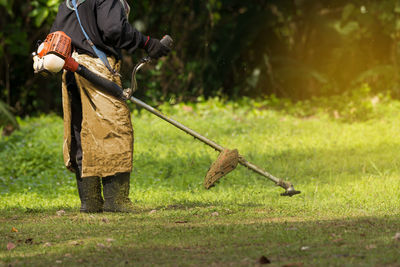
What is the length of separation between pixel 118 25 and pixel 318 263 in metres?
2.60

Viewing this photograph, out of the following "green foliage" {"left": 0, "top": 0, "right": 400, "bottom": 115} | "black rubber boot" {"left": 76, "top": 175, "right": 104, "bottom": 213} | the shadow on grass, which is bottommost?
the shadow on grass

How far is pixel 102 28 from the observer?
5.44 m

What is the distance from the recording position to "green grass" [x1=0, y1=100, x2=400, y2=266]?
4051 mm

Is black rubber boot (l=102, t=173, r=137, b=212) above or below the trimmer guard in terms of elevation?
below

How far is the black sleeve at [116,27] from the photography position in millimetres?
5387

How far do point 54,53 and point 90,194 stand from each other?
3.95 feet

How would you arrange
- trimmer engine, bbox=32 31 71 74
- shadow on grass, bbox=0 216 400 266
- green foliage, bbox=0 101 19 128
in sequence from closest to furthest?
shadow on grass, bbox=0 216 400 266 → trimmer engine, bbox=32 31 71 74 → green foliage, bbox=0 101 19 128

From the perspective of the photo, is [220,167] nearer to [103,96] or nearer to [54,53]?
[103,96]

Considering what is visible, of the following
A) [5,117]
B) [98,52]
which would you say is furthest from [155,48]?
[5,117]

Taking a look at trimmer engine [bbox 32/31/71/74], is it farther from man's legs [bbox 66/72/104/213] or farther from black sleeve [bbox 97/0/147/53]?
man's legs [bbox 66/72/104/213]

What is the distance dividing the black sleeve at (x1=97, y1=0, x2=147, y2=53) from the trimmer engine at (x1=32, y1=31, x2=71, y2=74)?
298 millimetres

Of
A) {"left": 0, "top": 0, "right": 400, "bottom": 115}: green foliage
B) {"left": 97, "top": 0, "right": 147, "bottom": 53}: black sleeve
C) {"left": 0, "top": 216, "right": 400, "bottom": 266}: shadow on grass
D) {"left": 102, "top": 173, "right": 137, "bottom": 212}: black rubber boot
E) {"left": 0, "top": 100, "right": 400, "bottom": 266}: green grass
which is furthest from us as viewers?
{"left": 0, "top": 0, "right": 400, "bottom": 115}: green foliage

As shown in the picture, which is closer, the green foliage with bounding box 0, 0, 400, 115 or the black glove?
the black glove

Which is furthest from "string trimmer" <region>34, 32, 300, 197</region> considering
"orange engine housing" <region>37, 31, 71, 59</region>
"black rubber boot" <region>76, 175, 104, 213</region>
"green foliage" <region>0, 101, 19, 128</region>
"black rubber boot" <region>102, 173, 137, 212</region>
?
"green foliage" <region>0, 101, 19, 128</region>
